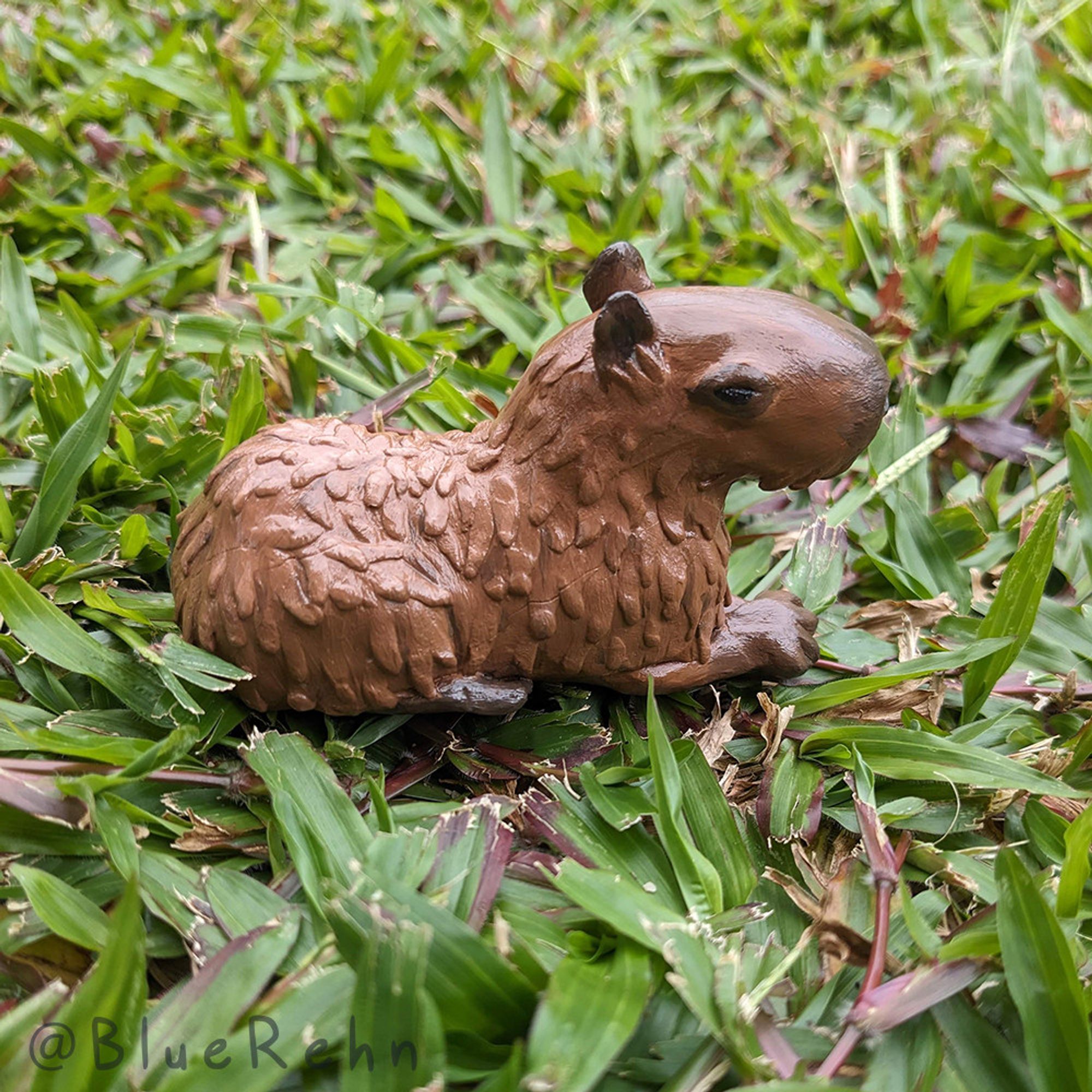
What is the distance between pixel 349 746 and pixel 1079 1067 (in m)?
0.84

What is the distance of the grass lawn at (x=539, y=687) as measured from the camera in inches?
36.1

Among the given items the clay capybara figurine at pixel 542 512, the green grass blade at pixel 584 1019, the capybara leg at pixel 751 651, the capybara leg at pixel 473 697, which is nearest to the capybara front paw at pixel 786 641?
the capybara leg at pixel 751 651

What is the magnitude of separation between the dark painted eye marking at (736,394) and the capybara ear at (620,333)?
10 cm

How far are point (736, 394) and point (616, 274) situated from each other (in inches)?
9.1

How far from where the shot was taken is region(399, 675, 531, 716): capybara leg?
3.74 ft

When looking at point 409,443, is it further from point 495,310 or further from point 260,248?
point 260,248

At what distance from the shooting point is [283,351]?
5.83ft

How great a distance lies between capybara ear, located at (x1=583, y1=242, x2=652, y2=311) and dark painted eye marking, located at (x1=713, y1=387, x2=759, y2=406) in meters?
0.19

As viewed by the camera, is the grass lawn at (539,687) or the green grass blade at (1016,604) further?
the green grass blade at (1016,604)

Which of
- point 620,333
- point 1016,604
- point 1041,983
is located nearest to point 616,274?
point 620,333

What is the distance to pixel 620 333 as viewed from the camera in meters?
1.02

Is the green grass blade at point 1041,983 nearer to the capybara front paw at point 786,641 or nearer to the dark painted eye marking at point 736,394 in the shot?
the capybara front paw at point 786,641

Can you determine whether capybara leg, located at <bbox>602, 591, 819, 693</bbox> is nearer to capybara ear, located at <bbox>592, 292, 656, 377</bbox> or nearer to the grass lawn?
the grass lawn

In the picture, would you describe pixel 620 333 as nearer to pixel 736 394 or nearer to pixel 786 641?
pixel 736 394
